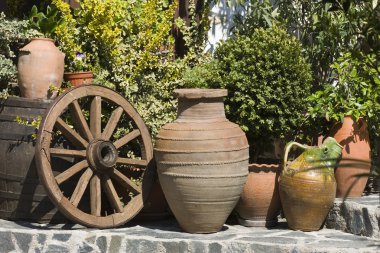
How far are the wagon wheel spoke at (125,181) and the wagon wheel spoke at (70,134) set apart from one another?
0.34m

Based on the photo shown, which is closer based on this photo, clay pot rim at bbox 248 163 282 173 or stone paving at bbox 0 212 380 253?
stone paving at bbox 0 212 380 253

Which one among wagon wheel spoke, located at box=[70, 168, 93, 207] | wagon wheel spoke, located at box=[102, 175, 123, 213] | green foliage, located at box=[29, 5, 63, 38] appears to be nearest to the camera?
wagon wheel spoke, located at box=[70, 168, 93, 207]

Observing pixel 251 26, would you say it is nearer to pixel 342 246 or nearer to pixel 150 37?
pixel 150 37

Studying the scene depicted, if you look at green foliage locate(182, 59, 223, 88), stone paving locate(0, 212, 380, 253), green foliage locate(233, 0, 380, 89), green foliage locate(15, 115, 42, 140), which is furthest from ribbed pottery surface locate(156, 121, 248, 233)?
green foliage locate(233, 0, 380, 89)

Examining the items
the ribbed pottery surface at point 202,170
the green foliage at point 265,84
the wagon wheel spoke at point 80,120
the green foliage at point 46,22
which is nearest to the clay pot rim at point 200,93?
the ribbed pottery surface at point 202,170

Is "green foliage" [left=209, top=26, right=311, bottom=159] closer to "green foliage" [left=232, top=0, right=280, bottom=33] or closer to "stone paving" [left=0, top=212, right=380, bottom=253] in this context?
"green foliage" [left=232, top=0, right=280, bottom=33]

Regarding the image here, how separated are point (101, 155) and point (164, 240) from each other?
0.87 meters

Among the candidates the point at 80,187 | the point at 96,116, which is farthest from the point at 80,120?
the point at 80,187

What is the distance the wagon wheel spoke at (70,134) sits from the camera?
5.11m

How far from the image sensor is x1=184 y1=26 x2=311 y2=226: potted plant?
5.44m

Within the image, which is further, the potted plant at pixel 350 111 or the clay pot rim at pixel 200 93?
the potted plant at pixel 350 111

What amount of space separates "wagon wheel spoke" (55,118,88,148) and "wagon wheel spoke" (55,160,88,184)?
15 centimetres

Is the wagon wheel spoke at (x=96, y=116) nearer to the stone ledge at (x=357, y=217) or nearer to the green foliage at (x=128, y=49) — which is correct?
the green foliage at (x=128, y=49)

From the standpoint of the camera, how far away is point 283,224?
219 inches
